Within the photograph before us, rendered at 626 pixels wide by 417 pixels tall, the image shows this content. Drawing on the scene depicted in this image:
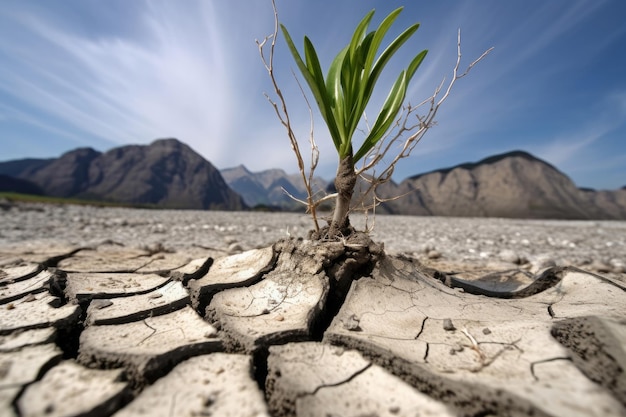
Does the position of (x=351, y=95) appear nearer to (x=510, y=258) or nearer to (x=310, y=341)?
(x=310, y=341)

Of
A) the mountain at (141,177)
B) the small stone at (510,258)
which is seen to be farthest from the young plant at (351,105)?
the mountain at (141,177)

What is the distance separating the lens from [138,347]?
1.04 m

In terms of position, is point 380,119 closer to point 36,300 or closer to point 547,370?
point 547,370

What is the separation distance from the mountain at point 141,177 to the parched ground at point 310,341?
203 feet

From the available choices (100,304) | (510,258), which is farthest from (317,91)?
(510,258)

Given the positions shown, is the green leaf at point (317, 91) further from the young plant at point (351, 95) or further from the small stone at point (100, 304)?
the small stone at point (100, 304)

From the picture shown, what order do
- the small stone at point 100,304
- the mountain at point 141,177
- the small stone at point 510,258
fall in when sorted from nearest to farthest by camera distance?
the small stone at point 100,304 < the small stone at point 510,258 < the mountain at point 141,177

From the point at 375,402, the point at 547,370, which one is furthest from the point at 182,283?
the point at 547,370

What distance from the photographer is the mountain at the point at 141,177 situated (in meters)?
65.4

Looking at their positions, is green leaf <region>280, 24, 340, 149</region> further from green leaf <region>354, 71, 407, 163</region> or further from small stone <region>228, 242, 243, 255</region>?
small stone <region>228, 242, 243, 255</region>

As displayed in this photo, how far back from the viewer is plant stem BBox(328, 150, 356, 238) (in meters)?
1.64

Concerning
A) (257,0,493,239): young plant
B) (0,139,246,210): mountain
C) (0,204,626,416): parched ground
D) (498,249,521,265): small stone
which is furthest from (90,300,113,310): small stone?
(0,139,246,210): mountain

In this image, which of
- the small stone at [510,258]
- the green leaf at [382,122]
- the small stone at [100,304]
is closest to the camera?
the small stone at [100,304]

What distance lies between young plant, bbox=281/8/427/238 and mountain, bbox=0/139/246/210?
61.8 m
